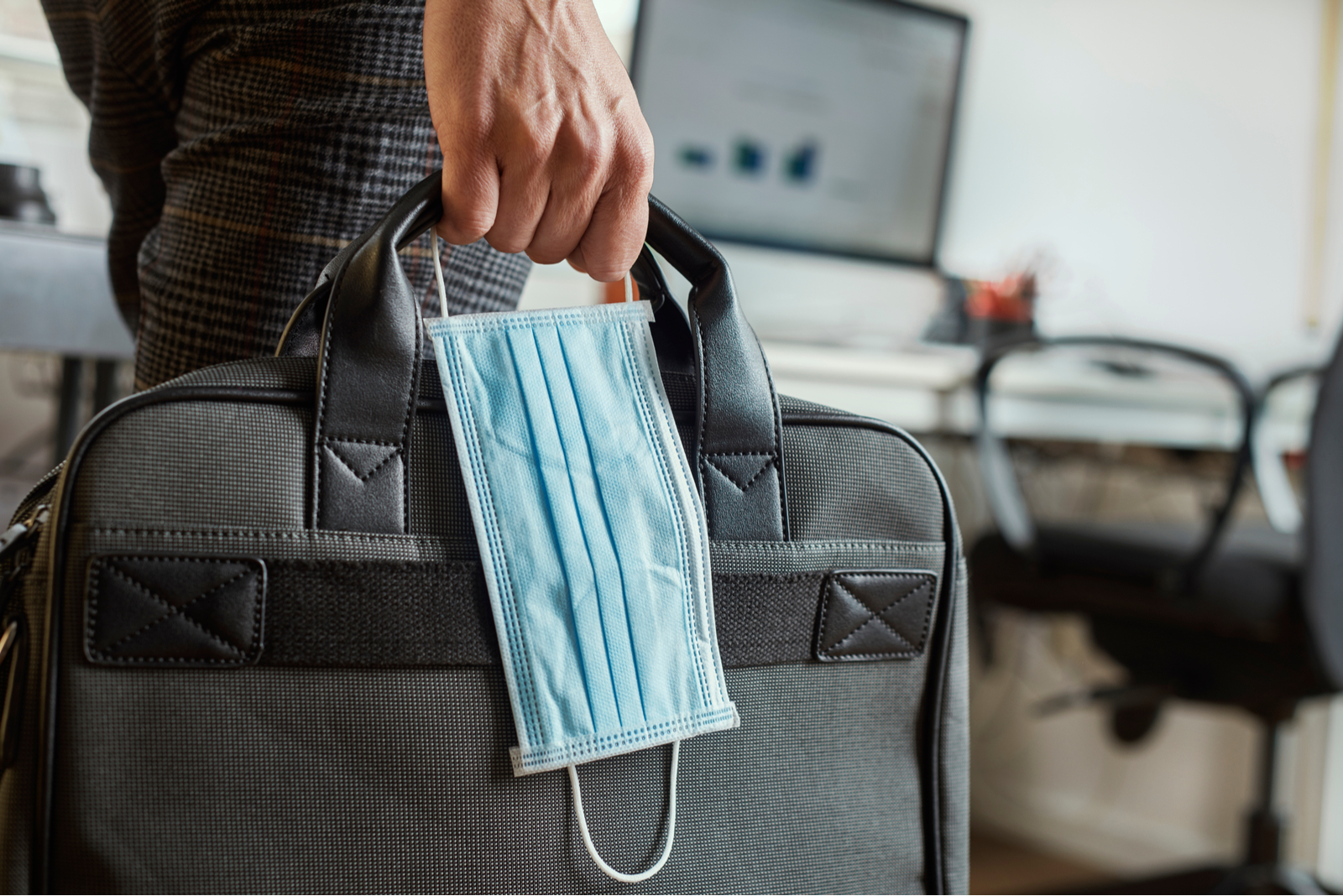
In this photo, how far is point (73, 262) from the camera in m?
0.86

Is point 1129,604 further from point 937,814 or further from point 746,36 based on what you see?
point 746,36

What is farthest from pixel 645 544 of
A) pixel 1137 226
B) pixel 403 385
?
pixel 1137 226

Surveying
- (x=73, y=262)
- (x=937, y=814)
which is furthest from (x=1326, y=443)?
(x=73, y=262)

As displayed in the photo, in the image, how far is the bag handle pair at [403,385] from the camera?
1.33 ft

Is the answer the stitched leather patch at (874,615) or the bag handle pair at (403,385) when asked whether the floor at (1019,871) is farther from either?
the bag handle pair at (403,385)

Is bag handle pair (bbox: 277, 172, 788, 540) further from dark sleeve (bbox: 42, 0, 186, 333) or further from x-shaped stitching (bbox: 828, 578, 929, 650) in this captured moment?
dark sleeve (bbox: 42, 0, 186, 333)

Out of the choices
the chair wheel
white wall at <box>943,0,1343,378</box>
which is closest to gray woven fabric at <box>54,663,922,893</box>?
the chair wheel

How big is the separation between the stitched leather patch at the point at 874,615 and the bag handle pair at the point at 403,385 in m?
0.05

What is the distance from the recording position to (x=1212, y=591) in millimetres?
1119

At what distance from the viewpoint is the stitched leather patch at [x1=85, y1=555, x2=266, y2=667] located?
14.7 inches

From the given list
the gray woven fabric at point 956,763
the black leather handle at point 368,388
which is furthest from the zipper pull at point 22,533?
the gray woven fabric at point 956,763

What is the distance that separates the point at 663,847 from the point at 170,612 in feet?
0.77

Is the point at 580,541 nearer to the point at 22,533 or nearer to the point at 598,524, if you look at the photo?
the point at 598,524

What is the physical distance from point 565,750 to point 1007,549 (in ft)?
3.32
